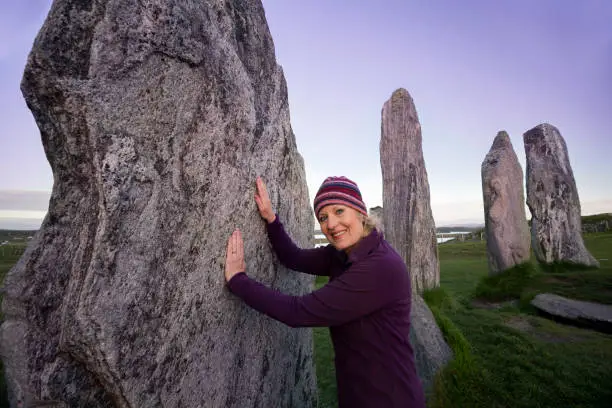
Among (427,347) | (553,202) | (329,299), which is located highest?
(553,202)

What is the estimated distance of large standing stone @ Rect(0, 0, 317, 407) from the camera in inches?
66.6

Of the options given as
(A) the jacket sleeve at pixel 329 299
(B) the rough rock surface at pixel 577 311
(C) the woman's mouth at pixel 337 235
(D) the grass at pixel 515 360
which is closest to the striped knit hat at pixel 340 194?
(C) the woman's mouth at pixel 337 235

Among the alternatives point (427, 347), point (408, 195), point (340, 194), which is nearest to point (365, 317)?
point (340, 194)

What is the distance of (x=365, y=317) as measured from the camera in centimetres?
228

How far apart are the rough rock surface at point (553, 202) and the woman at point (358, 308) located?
10707mm

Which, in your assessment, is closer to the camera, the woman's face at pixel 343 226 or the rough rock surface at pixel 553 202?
the woman's face at pixel 343 226

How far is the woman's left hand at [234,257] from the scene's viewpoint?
2.30m

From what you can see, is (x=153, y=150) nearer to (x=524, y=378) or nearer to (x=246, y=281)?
(x=246, y=281)

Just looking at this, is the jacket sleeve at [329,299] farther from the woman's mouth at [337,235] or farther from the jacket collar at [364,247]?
the woman's mouth at [337,235]

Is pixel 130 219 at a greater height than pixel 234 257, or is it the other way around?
pixel 130 219

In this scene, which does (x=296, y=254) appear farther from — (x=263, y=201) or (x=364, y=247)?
(x=364, y=247)

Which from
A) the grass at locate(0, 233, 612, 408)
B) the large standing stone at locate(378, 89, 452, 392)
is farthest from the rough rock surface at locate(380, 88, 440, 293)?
the grass at locate(0, 233, 612, 408)

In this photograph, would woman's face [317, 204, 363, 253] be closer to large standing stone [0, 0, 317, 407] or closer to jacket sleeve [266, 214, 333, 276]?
jacket sleeve [266, 214, 333, 276]

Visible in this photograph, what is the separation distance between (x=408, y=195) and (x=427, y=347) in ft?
14.2
